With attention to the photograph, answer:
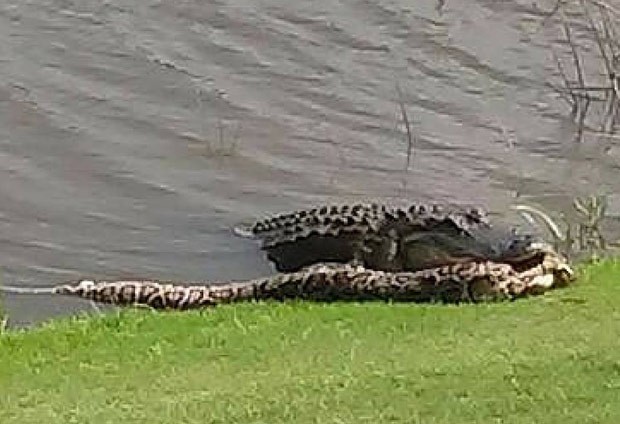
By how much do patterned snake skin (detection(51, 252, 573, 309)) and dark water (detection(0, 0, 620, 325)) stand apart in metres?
1.50

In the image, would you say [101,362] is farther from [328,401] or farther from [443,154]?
[443,154]

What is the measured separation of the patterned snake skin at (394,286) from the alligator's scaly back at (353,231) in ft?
4.72

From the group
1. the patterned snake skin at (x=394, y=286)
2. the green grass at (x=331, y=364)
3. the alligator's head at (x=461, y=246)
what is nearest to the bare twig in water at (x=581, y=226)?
the alligator's head at (x=461, y=246)

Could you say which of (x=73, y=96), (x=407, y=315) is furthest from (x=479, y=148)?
(x=407, y=315)

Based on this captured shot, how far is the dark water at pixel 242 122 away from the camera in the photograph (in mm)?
7766

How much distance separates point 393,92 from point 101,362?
16.0ft

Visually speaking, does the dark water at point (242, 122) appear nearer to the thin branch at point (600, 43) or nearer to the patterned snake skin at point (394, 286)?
the thin branch at point (600, 43)

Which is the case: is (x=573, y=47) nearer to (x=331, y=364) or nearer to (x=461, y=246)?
(x=461, y=246)

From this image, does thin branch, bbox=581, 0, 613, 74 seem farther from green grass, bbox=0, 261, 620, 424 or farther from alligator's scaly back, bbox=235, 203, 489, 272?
green grass, bbox=0, 261, 620, 424

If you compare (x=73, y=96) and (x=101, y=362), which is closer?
(x=101, y=362)

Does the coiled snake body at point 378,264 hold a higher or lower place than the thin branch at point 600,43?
lower

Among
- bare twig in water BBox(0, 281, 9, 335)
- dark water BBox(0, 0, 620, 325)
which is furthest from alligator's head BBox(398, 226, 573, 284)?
bare twig in water BBox(0, 281, 9, 335)

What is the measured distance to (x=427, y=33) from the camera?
9859 millimetres

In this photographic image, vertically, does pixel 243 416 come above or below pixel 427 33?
A: above
